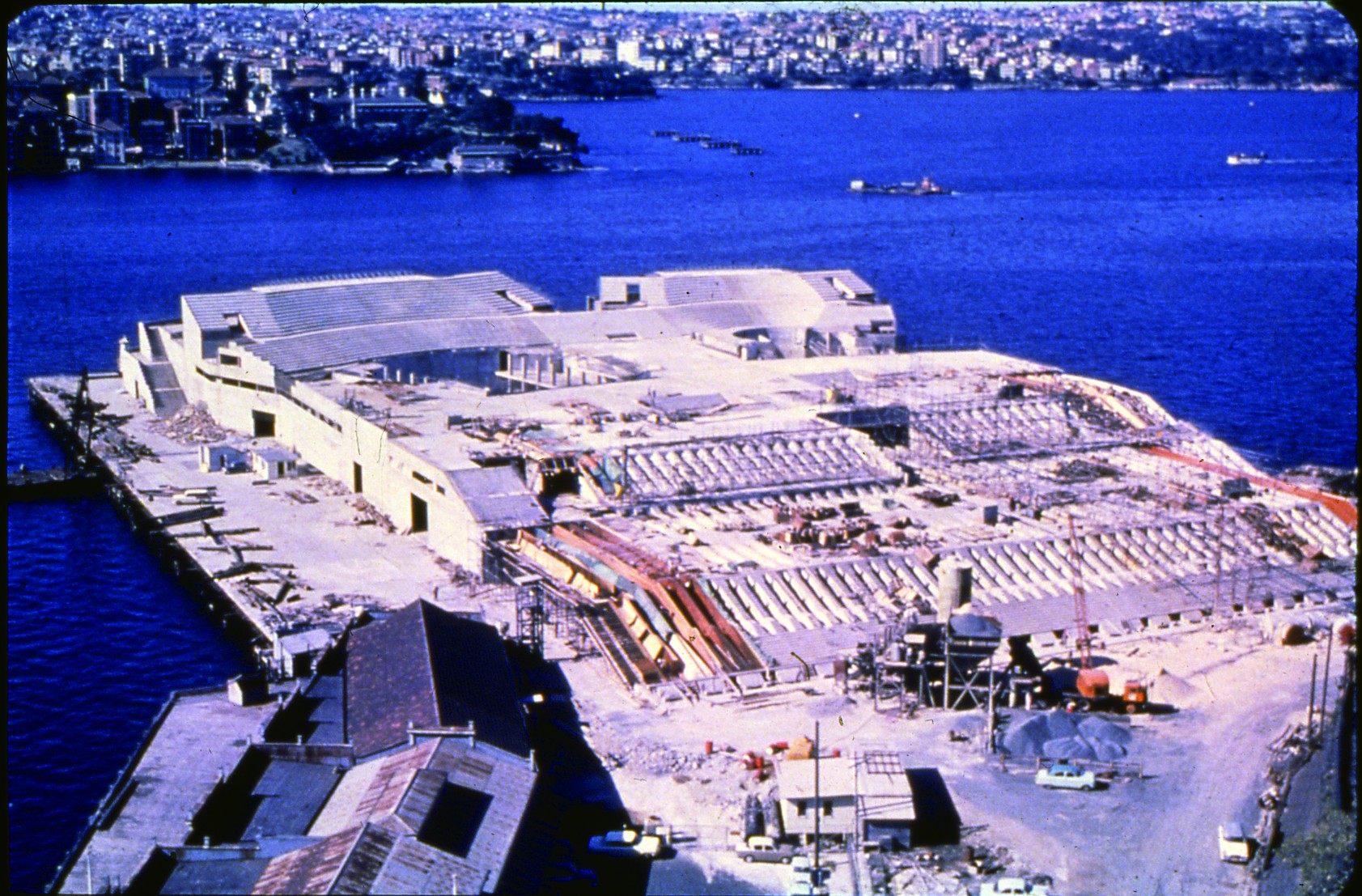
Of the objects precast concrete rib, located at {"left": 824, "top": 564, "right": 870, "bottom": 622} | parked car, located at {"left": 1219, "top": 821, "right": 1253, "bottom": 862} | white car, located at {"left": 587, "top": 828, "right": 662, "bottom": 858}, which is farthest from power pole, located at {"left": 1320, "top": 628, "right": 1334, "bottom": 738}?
white car, located at {"left": 587, "top": 828, "right": 662, "bottom": 858}

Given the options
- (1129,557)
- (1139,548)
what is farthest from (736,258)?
(1129,557)

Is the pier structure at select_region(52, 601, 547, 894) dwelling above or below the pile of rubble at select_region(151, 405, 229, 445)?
above

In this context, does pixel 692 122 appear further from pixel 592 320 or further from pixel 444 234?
pixel 592 320

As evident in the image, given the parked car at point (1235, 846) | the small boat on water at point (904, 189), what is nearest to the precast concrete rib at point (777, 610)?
the parked car at point (1235, 846)

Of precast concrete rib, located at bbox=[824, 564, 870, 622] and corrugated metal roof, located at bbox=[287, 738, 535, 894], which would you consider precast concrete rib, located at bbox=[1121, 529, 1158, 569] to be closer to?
precast concrete rib, located at bbox=[824, 564, 870, 622]

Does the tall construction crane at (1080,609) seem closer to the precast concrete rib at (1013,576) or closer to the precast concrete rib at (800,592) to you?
the precast concrete rib at (1013,576)

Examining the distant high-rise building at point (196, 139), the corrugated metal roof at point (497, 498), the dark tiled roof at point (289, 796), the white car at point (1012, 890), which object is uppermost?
the distant high-rise building at point (196, 139)

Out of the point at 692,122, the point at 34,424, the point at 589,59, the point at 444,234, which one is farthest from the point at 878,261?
the point at 589,59
